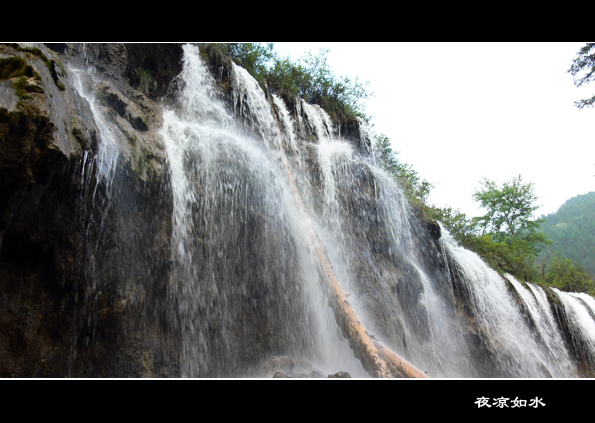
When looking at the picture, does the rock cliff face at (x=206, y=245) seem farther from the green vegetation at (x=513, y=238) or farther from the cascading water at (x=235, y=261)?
the green vegetation at (x=513, y=238)

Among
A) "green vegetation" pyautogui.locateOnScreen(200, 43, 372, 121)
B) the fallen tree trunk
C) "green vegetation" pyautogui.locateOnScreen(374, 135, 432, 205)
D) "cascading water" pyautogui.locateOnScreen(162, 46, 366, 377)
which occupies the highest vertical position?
"green vegetation" pyautogui.locateOnScreen(200, 43, 372, 121)

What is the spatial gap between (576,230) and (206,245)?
67074 mm

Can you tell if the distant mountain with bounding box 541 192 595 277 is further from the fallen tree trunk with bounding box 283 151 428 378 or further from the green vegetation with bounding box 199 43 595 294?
the fallen tree trunk with bounding box 283 151 428 378

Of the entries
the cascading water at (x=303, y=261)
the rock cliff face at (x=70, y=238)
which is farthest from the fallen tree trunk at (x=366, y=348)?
the rock cliff face at (x=70, y=238)

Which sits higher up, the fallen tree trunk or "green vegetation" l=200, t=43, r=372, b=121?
"green vegetation" l=200, t=43, r=372, b=121

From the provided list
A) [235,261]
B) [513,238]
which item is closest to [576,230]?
[513,238]

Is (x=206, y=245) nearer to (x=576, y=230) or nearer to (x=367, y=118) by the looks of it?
(x=367, y=118)

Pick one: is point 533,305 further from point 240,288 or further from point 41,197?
point 41,197

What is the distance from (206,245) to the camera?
6059 millimetres

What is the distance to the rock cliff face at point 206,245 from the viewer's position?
3.75 metres

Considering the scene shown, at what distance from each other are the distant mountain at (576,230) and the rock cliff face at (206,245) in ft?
147

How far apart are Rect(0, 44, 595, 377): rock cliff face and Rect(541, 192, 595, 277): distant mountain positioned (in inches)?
1760

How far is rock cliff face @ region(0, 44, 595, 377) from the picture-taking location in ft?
12.3

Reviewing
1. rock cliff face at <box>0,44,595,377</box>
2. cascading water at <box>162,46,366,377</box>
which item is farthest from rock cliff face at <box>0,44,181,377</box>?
cascading water at <box>162,46,366,377</box>
